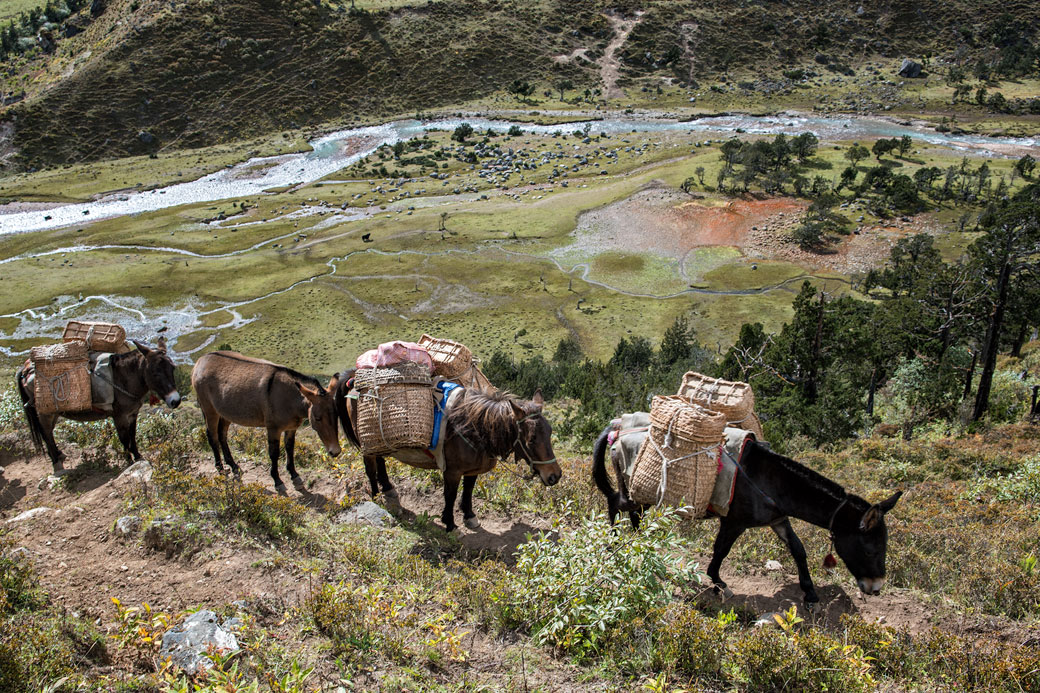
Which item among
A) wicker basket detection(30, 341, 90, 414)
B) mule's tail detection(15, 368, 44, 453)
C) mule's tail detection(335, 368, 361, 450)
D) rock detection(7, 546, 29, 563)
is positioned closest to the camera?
rock detection(7, 546, 29, 563)

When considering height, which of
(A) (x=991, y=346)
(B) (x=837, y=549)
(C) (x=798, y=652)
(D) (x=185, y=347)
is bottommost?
(D) (x=185, y=347)

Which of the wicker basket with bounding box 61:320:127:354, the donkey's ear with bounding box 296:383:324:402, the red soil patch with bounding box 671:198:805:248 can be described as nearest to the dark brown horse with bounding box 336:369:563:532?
the donkey's ear with bounding box 296:383:324:402

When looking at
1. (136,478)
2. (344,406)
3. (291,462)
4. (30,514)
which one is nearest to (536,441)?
(344,406)

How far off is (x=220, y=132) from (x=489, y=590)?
131317 millimetres

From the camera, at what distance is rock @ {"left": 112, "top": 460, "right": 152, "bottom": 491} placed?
9.07 m

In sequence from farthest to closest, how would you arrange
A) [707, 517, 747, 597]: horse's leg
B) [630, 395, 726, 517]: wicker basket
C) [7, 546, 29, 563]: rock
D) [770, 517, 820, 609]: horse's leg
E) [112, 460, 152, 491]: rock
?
[112, 460, 152, 491]: rock < [707, 517, 747, 597]: horse's leg < [630, 395, 726, 517]: wicker basket < [770, 517, 820, 609]: horse's leg < [7, 546, 29, 563]: rock

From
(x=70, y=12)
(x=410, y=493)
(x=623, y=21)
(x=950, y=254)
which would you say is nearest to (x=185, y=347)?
(x=410, y=493)

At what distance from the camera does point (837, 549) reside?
25.9 feet

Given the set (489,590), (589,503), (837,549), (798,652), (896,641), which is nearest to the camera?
(798,652)

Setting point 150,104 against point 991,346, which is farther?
point 150,104

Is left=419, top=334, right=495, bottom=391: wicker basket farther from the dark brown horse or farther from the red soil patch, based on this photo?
the red soil patch

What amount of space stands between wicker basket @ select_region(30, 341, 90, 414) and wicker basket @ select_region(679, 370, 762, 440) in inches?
442

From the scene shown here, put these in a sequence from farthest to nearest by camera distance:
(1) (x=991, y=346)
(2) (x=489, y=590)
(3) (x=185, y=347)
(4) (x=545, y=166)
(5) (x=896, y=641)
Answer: (4) (x=545, y=166), (3) (x=185, y=347), (1) (x=991, y=346), (2) (x=489, y=590), (5) (x=896, y=641)

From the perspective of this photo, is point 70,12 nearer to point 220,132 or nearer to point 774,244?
point 220,132
